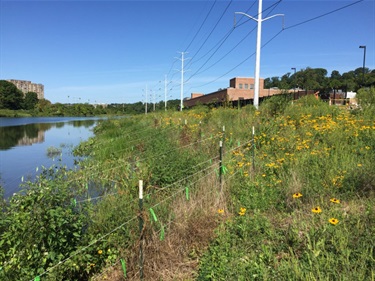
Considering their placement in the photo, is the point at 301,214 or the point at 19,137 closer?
the point at 301,214

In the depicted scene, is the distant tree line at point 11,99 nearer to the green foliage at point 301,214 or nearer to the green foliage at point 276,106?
the green foliage at point 276,106

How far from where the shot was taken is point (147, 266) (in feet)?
12.4

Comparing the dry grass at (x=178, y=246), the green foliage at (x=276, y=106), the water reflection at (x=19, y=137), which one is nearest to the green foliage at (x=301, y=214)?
the dry grass at (x=178, y=246)

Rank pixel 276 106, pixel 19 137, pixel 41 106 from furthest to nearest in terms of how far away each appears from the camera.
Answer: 1. pixel 41 106
2. pixel 19 137
3. pixel 276 106

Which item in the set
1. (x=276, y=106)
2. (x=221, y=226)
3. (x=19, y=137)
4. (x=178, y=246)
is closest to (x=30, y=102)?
(x=19, y=137)

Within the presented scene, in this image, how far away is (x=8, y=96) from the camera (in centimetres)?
12175

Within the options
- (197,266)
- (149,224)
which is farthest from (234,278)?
(149,224)

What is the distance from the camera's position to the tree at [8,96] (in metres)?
120

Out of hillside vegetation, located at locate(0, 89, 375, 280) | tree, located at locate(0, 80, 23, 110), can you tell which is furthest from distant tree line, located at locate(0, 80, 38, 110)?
hillside vegetation, located at locate(0, 89, 375, 280)

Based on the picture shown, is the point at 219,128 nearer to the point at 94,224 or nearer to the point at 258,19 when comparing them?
the point at 94,224

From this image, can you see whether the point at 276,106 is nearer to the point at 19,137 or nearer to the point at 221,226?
the point at 221,226

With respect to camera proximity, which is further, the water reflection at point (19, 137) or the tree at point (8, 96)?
the tree at point (8, 96)

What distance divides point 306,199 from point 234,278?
2106 millimetres

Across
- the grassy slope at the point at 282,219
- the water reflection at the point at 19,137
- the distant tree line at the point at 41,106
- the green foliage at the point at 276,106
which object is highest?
the distant tree line at the point at 41,106
